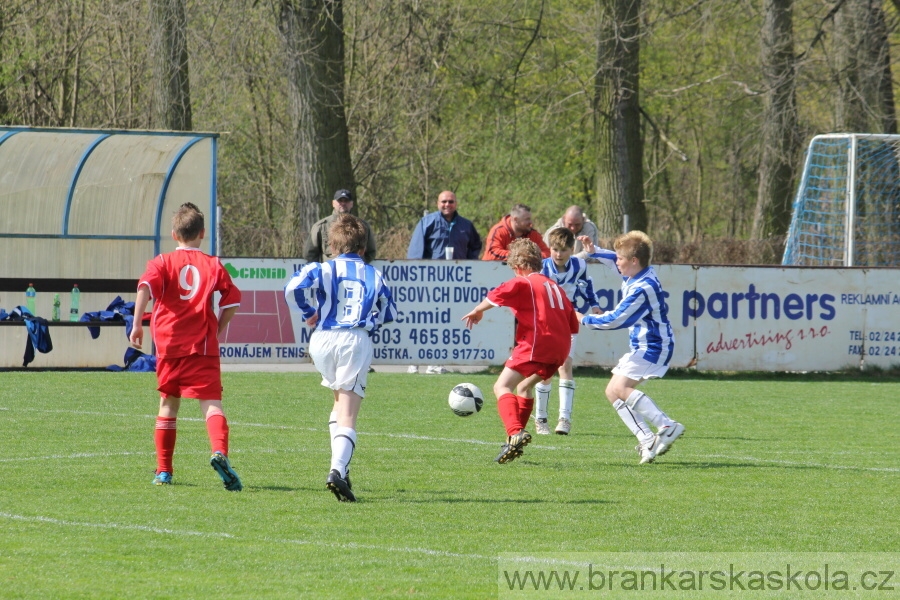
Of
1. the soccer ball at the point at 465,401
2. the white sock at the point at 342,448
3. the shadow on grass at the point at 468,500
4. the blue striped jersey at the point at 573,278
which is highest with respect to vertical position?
the blue striped jersey at the point at 573,278

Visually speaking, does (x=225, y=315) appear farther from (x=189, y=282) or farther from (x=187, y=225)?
(x=187, y=225)

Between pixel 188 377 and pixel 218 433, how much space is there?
15.6 inches

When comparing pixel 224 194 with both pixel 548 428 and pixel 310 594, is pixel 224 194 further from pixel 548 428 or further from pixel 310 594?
pixel 310 594

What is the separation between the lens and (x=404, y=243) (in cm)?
2541

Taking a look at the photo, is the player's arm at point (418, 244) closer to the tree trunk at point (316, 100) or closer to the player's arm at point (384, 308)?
the tree trunk at point (316, 100)

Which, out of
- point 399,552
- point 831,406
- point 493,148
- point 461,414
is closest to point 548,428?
point 461,414

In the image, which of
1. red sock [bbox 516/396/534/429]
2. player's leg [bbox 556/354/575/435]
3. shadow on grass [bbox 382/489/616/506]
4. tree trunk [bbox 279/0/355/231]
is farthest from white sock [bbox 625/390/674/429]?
tree trunk [bbox 279/0/355/231]

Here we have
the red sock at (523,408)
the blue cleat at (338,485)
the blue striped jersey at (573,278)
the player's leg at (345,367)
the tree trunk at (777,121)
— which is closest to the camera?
the blue cleat at (338,485)

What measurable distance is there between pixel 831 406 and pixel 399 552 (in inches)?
335

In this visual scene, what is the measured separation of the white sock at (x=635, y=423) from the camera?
354 inches

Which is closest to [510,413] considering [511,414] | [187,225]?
[511,414]

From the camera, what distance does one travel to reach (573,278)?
35.7 feet

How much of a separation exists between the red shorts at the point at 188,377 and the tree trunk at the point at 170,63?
12.8 m

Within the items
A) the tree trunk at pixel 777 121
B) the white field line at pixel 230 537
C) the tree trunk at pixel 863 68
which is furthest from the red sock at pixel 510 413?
the tree trunk at pixel 863 68
